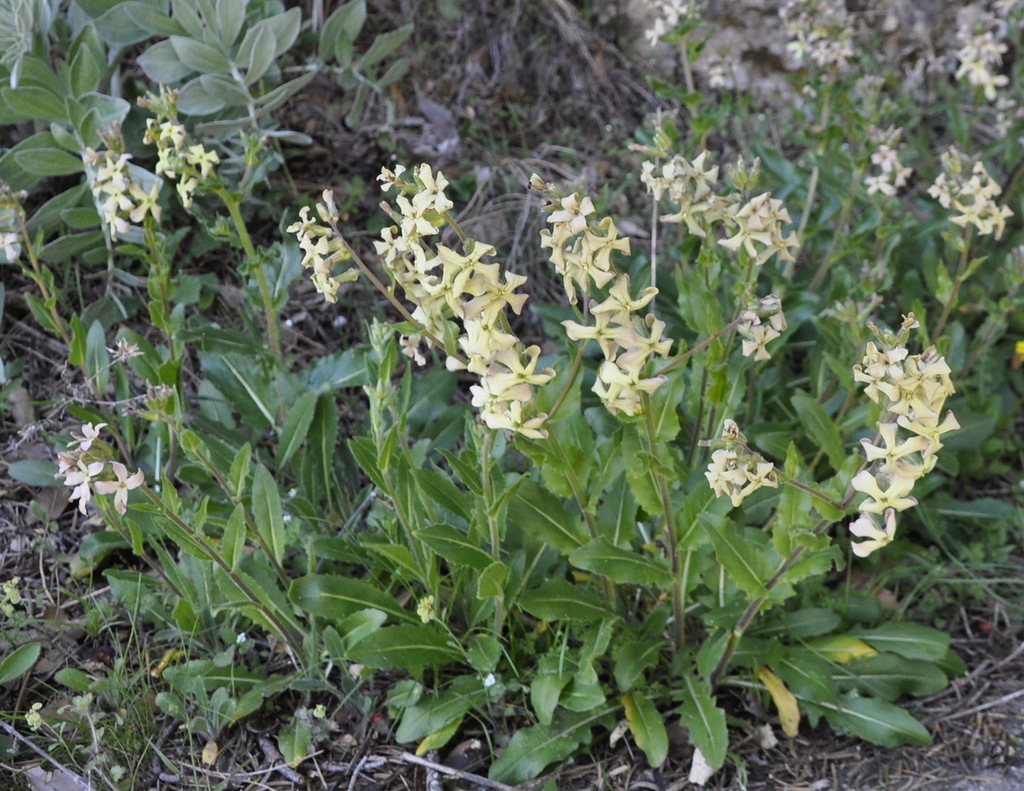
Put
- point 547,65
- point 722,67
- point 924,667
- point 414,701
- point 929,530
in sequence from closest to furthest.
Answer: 1. point 414,701
2. point 924,667
3. point 929,530
4. point 722,67
5. point 547,65

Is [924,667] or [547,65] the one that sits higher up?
[547,65]

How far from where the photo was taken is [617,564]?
2.41 metres

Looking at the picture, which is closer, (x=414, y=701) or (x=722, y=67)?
(x=414, y=701)

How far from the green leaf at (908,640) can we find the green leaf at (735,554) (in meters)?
0.63

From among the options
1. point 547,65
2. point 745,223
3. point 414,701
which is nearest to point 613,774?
point 414,701

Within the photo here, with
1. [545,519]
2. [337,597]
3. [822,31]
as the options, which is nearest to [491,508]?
[545,519]

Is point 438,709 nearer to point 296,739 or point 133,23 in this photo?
point 296,739

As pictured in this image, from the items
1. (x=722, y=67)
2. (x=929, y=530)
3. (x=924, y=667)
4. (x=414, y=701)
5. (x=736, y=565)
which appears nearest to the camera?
(x=736, y=565)

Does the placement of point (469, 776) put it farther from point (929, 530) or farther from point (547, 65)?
point (547, 65)

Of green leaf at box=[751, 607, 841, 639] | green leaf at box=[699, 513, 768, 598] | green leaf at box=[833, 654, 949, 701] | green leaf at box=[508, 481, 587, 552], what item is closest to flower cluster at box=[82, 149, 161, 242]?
green leaf at box=[508, 481, 587, 552]

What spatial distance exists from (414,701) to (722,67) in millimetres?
2825

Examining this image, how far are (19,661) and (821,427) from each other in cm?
Result: 221

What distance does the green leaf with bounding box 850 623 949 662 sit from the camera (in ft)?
8.82

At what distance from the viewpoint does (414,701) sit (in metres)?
2.50
